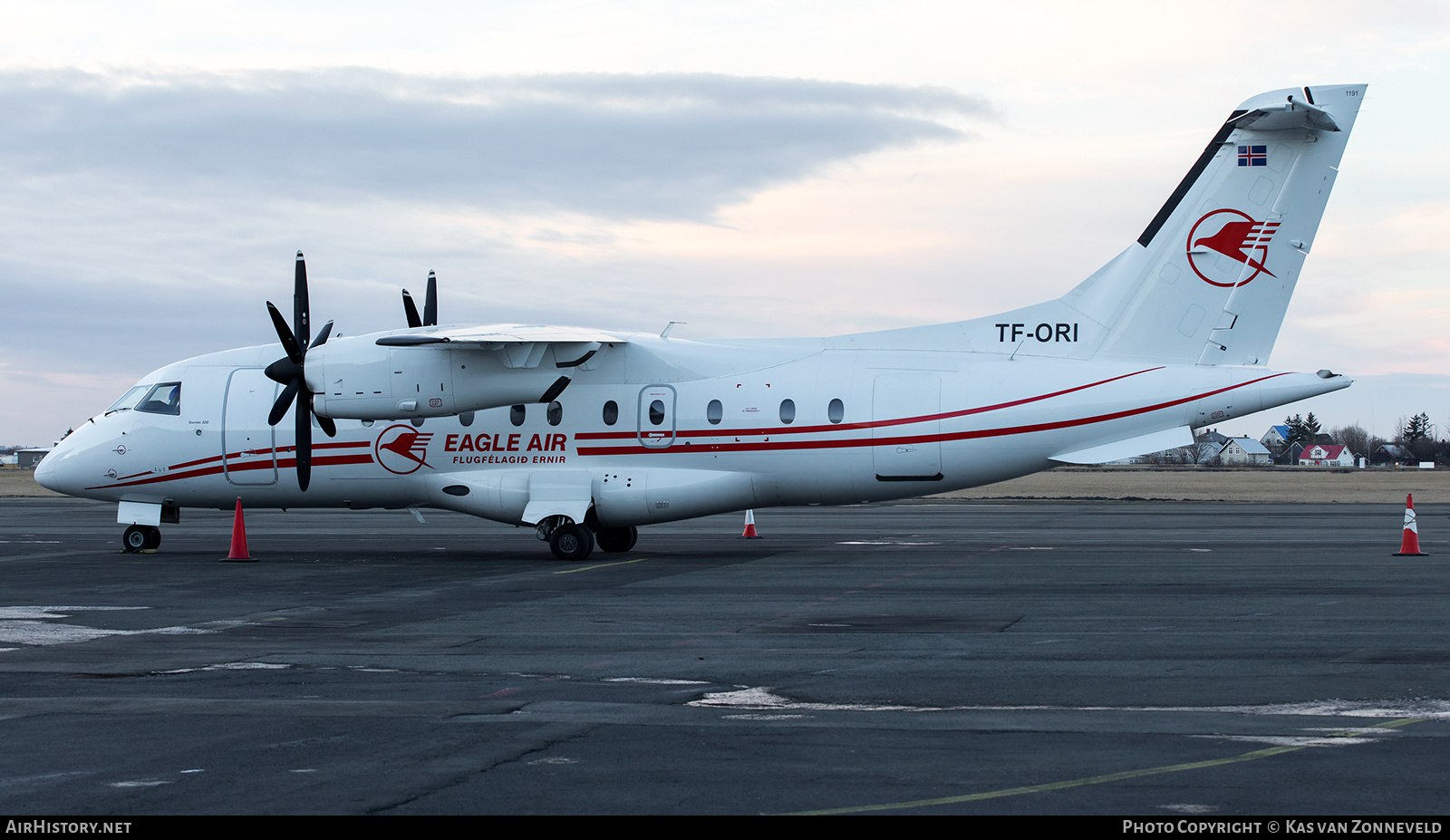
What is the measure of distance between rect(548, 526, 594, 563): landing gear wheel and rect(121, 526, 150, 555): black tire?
9.72 m

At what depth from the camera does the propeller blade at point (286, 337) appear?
23672mm

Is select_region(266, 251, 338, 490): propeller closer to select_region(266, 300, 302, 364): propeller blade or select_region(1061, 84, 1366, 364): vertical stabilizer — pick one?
select_region(266, 300, 302, 364): propeller blade

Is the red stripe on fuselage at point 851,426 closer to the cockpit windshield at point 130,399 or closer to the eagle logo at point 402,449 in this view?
the eagle logo at point 402,449

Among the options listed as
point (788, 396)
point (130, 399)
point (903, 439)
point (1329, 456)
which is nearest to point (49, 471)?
point (130, 399)

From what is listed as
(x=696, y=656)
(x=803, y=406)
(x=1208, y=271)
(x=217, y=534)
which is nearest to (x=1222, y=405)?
(x=1208, y=271)

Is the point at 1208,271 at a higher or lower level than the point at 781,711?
higher

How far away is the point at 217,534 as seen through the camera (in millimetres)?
33594

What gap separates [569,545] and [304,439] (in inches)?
236

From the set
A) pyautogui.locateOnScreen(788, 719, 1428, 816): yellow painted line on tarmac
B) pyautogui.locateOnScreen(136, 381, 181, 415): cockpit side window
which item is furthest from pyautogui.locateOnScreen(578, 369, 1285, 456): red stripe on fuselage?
pyautogui.locateOnScreen(788, 719, 1428, 816): yellow painted line on tarmac

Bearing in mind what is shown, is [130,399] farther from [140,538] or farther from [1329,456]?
[1329,456]

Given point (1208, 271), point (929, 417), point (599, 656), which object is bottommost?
point (599, 656)

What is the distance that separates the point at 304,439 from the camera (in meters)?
24.6

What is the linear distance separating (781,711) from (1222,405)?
16.0 m
